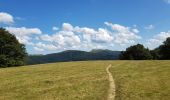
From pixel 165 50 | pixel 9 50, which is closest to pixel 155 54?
pixel 165 50

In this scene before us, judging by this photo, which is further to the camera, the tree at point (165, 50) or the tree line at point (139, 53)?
the tree line at point (139, 53)

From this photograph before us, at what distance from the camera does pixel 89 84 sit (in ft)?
113

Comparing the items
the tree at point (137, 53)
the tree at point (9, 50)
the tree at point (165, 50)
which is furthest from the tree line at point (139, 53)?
the tree at point (9, 50)

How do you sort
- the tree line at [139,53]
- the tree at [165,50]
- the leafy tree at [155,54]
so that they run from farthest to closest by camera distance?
the leafy tree at [155,54] → the tree line at [139,53] → the tree at [165,50]

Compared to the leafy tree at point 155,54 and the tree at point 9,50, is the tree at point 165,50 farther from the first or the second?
the tree at point 9,50

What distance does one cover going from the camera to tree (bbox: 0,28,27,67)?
98812mm

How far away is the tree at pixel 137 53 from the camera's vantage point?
157875 millimetres

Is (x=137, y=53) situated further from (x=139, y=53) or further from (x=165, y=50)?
(x=165, y=50)

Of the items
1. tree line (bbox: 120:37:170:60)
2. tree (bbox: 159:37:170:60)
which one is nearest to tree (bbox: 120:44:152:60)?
tree line (bbox: 120:37:170:60)

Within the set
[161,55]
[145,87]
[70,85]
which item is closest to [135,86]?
[145,87]

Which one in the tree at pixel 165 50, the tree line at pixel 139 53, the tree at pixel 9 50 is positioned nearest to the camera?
the tree at pixel 9 50

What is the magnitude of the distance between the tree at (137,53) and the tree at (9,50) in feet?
234

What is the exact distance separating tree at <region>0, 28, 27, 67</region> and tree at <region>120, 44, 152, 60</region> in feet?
234

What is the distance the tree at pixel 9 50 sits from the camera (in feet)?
324
